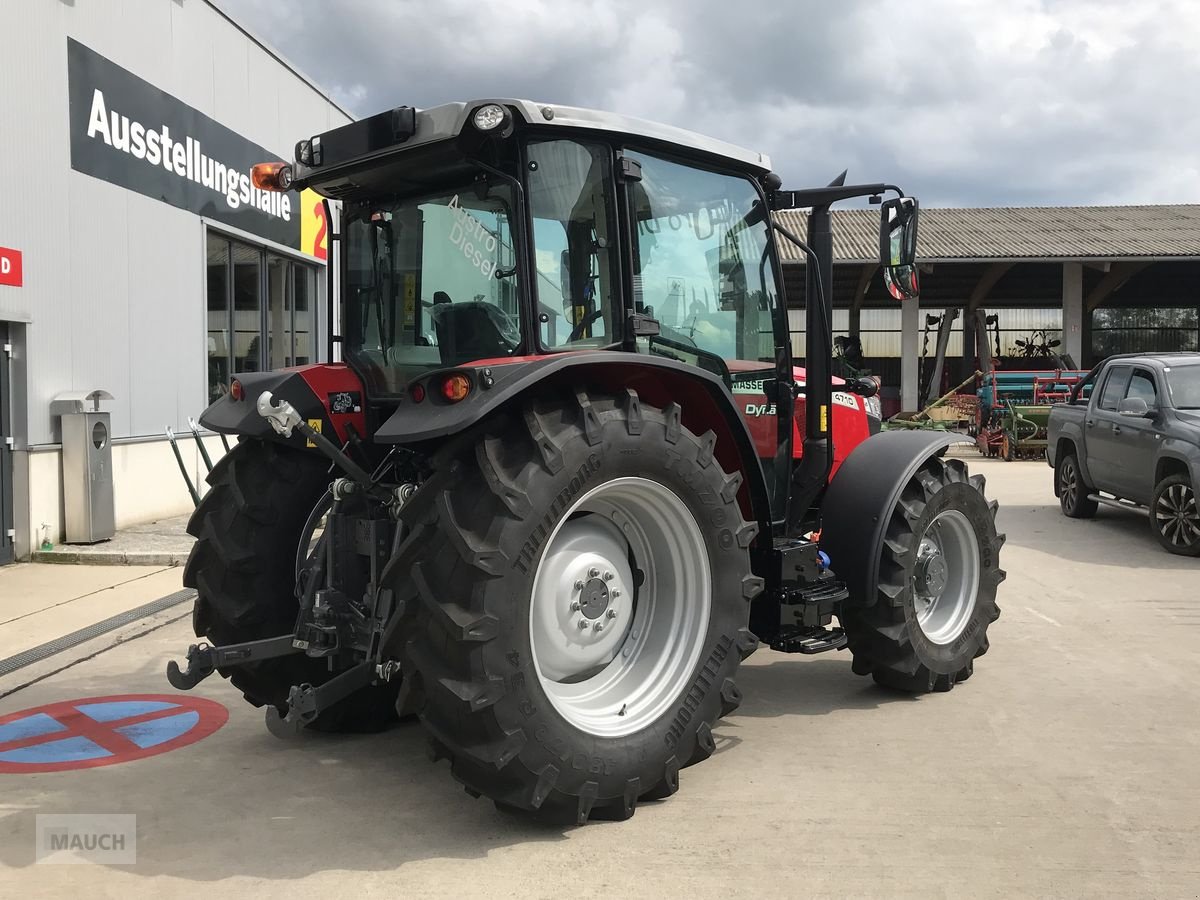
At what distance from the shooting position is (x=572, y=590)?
366 centimetres

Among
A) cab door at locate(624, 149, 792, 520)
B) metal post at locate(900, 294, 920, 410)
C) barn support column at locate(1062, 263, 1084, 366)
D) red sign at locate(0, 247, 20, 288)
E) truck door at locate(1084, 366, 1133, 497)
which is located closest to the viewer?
cab door at locate(624, 149, 792, 520)

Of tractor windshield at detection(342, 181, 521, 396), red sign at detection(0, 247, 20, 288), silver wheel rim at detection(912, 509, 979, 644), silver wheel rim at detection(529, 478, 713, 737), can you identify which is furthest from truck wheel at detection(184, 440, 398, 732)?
red sign at detection(0, 247, 20, 288)

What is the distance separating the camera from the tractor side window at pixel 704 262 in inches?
162

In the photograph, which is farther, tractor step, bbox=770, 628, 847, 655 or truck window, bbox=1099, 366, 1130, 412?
truck window, bbox=1099, 366, 1130, 412

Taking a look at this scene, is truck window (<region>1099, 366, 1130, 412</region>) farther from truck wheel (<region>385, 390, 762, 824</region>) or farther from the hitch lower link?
the hitch lower link

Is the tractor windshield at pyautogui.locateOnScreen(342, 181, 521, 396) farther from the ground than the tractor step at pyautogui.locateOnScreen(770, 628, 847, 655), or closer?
farther from the ground

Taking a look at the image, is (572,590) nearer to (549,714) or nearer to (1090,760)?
(549,714)

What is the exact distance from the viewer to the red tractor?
10.8 feet

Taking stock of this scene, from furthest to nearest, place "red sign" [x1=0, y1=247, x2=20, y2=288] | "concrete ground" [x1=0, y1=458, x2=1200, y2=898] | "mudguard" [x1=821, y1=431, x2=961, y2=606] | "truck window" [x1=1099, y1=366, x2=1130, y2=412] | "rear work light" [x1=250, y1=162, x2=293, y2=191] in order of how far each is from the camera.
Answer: "truck window" [x1=1099, y1=366, x2=1130, y2=412] → "red sign" [x1=0, y1=247, x2=20, y2=288] → "mudguard" [x1=821, y1=431, x2=961, y2=606] → "rear work light" [x1=250, y1=162, x2=293, y2=191] → "concrete ground" [x1=0, y1=458, x2=1200, y2=898]

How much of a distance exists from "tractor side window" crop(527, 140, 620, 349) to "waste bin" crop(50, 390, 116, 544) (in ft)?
22.1

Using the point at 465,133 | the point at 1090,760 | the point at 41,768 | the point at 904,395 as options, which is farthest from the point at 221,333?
the point at 904,395

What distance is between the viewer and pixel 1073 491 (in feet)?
37.6

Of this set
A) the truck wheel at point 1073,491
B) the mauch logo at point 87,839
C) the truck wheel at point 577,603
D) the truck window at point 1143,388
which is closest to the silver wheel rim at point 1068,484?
the truck wheel at point 1073,491

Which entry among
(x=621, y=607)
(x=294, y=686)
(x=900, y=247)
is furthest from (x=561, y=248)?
(x=294, y=686)
